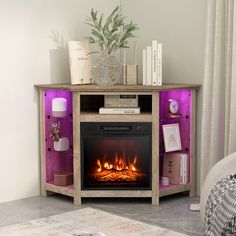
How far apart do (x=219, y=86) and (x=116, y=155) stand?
0.88 meters

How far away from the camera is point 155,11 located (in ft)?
13.9

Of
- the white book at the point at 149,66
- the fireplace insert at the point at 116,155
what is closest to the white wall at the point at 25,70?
the fireplace insert at the point at 116,155

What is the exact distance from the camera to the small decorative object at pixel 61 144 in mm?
3973

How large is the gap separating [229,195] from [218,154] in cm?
141

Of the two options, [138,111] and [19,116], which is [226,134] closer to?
[138,111]

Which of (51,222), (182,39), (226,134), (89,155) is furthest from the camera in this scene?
(182,39)

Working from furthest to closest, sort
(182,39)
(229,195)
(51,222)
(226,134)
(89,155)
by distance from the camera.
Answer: (182,39) < (89,155) < (226,134) < (51,222) < (229,195)

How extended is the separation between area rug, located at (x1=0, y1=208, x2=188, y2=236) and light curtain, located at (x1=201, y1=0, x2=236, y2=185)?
0.72 metres

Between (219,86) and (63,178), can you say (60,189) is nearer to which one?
(63,178)

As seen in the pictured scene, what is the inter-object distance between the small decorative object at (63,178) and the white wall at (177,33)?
3.15 ft

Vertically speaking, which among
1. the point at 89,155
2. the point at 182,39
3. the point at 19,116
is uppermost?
the point at 182,39

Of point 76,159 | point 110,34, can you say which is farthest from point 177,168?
point 110,34

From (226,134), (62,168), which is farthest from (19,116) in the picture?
(226,134)

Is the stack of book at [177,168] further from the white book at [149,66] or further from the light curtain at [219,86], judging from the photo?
the white book at [149,66]
